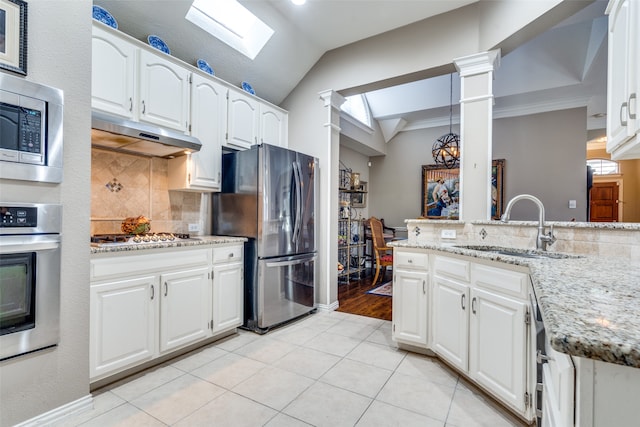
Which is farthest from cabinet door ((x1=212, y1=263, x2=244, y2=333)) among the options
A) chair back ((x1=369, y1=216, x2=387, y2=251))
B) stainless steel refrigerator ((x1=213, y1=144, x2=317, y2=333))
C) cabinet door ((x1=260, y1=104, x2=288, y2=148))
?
chair back ((x1=369, y1=216, x2=387, y2=251))

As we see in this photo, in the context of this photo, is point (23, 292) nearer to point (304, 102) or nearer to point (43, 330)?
point (43, 330)

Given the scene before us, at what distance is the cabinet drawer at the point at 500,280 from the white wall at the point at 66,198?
7.58 ft

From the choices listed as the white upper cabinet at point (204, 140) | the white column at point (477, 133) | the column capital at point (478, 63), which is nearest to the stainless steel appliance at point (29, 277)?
the white upper cabinet at point (204, 140)

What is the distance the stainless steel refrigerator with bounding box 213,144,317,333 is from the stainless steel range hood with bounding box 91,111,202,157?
550 millimetres

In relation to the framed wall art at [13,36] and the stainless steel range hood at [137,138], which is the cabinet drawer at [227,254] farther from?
the framed wall art at [13,36]

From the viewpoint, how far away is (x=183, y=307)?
2.32m

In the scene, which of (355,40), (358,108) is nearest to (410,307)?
(355,40)

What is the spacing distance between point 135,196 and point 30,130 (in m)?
1.17

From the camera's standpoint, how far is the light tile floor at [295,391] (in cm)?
164

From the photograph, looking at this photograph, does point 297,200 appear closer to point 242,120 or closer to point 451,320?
point 242,120

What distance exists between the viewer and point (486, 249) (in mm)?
2291

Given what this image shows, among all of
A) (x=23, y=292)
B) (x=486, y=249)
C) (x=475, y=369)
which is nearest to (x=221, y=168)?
(x=23, y=292)

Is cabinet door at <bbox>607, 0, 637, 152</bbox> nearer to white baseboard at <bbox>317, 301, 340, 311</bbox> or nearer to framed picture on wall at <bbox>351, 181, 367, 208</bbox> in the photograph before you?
white baseboard at <bbox>317, 301, 340, 311</bbox>

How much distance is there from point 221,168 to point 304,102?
1.40m
